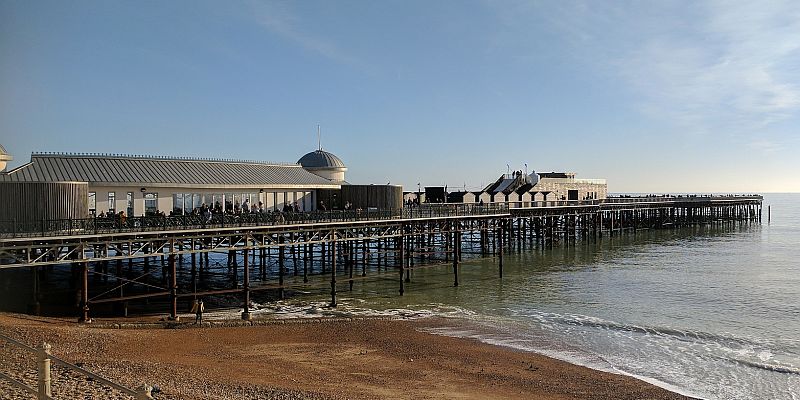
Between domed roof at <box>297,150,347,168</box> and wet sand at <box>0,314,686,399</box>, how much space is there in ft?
90.9

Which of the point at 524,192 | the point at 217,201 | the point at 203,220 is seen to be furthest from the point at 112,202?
the point at 524,192

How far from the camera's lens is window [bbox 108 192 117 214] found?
26.2 meters

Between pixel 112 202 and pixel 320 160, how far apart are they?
25.4 m

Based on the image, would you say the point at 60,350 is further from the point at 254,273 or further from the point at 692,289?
the point at 692,289

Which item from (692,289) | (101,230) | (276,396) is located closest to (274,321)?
(101,230)

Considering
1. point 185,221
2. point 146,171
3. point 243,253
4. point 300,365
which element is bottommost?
point 300,365

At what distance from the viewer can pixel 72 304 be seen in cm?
2841

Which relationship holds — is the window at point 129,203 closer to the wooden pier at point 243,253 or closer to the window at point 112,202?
the window at point 112,202

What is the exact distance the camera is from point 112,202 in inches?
1034

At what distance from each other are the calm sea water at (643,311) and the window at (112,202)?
1118cm

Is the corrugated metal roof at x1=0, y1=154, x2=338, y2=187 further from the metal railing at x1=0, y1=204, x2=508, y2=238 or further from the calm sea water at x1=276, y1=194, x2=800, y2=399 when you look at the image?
the calm sea water at x1=276, y1=194, x2=800, y2=399

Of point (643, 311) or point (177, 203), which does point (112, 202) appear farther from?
point (643, 311)

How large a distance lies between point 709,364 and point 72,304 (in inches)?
1027

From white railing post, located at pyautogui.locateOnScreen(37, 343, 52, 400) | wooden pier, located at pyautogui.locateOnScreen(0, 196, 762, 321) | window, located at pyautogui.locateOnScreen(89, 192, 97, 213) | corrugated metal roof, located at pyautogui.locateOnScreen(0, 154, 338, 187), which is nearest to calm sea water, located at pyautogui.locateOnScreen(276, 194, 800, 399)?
wooden pier, located at pyautogui.locateOnScreen(0, 196, 762, 321)
